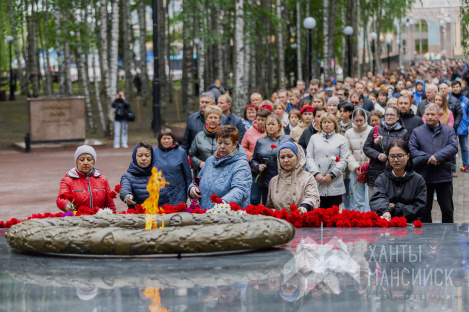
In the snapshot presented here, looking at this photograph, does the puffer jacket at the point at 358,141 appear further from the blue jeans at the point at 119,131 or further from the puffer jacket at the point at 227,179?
the blue jeans at the point at 119,131

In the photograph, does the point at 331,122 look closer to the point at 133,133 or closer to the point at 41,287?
the point at 41,287

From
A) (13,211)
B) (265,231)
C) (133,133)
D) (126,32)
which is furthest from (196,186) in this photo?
(126,32)

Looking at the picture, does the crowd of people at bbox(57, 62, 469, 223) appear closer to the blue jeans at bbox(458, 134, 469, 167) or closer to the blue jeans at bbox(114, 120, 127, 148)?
the blue jeans at bbox(458, 134, 469, 167)

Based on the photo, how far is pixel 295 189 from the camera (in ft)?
28.9

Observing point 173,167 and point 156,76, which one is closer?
point 173,167

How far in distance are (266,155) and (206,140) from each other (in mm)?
816

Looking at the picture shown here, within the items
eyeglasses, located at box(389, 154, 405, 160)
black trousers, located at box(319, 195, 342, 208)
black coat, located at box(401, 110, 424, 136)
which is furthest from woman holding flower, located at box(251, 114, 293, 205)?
eyeglasses, located at box(389, 154, 405, 160)

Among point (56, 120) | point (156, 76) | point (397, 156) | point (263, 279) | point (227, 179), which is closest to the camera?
point (263, 279)

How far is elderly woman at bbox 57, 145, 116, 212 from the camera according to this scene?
8781 millimetres

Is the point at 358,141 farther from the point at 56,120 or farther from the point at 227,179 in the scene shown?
the point at 56,120

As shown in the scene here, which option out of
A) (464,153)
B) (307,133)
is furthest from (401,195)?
(464,153)

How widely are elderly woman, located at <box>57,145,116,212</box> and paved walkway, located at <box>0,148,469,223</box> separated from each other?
4.38m

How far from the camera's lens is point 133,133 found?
1196 inches

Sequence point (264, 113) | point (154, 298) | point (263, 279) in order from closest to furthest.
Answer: point (154, 298) → point (263, 279) → point (264, 113)
